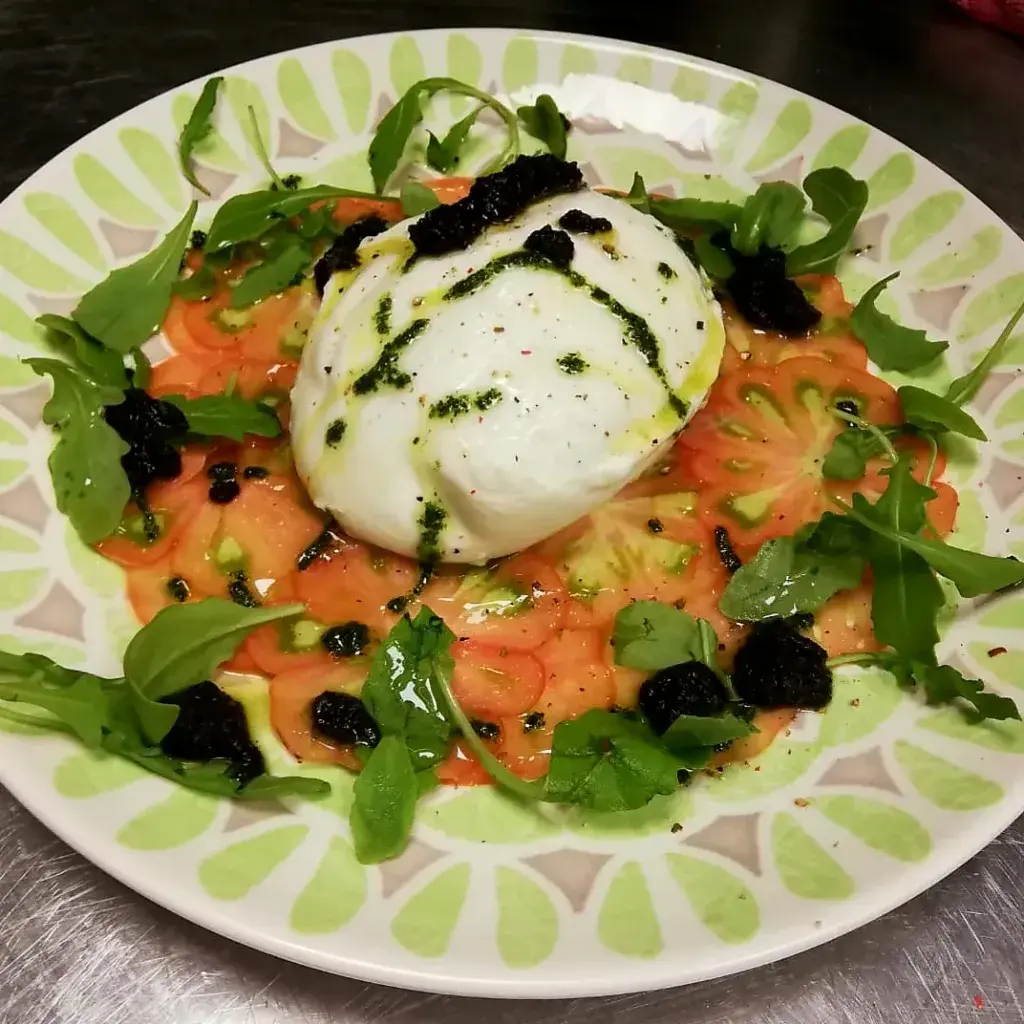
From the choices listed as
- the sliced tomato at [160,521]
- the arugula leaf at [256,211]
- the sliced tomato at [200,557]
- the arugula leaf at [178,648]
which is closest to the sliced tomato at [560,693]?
the arugula leaf at [178,648]

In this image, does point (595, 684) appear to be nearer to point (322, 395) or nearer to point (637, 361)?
point (637, 361)

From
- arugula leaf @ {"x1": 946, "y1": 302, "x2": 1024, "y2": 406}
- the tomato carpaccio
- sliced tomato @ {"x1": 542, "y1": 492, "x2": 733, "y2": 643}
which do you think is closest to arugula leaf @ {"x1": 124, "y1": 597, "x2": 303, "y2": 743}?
the tomato carpaccio

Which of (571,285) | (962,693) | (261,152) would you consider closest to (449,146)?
(261,152)

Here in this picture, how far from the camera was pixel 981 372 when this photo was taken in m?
1.77

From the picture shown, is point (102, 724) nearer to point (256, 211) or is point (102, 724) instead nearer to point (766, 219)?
point (256, 211)

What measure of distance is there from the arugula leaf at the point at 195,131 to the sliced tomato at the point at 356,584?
899mm

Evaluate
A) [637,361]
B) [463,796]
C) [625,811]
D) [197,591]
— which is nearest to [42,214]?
[197,591]

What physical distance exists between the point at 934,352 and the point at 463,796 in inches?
46.9

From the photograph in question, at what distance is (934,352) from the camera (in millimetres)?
1835

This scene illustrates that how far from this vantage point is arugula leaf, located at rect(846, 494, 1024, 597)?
1410mm

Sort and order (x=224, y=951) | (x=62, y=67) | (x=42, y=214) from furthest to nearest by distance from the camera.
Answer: (x=62, y=67) → (x=42, y=214) → (x=224, y=951)

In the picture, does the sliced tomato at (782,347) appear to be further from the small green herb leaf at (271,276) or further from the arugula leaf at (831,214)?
the small green herb leaf at (271,276)

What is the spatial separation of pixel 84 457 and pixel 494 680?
0.73 meters

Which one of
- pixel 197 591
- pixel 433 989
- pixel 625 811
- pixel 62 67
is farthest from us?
pixel 62 67
